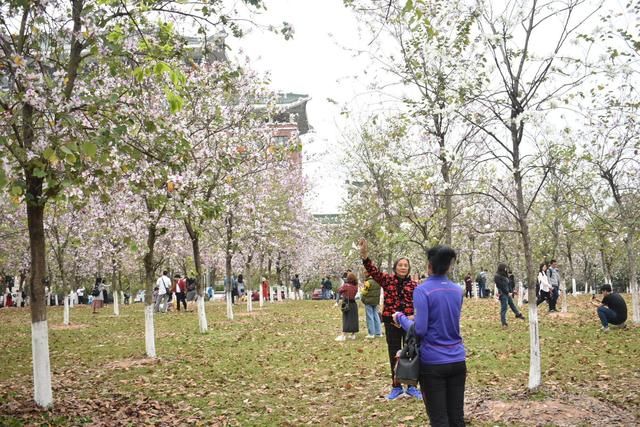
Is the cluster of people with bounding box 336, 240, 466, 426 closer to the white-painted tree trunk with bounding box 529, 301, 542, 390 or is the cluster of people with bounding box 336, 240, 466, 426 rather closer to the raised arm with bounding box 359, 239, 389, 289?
the raised arm with bounding box 359, 239, 389, 289

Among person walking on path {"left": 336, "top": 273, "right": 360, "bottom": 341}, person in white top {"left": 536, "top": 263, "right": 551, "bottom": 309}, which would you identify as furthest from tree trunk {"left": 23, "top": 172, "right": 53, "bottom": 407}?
person in white top {"left": 536, "top": 263, "right": 551, "bottom": 309}

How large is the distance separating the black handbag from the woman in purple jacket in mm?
41

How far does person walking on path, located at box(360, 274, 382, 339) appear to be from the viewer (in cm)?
1379

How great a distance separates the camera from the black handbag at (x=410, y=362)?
4.64 metres

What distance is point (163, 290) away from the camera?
26.1 meters

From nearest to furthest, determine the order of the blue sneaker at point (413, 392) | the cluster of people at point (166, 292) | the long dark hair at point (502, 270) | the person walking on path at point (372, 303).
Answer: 1. the blue sneaker at point (413, 392)
2. the person walking on path at point (372, 303)
3. the long dark hair at point (502, 270)
4. the cluster of people at point (166, 292)

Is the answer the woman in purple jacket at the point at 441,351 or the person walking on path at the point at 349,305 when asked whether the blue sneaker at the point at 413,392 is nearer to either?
the woman in purple jacket at the point at 441,351

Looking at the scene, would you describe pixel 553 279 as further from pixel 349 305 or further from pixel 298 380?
pixel 298 380

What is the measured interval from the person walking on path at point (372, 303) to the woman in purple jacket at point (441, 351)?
8746 mm

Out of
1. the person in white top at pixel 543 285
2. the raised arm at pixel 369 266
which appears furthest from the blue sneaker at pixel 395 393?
the person in white top at pixel 543 285

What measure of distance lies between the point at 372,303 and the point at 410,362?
989cm

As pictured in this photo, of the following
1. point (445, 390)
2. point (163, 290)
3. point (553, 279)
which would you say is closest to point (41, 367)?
point (445, 390)

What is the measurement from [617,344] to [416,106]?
728 cm

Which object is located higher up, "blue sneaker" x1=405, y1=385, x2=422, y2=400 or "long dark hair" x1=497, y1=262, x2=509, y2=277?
"long dark hair" x1=497, y1=262, x2=509, y2=277
